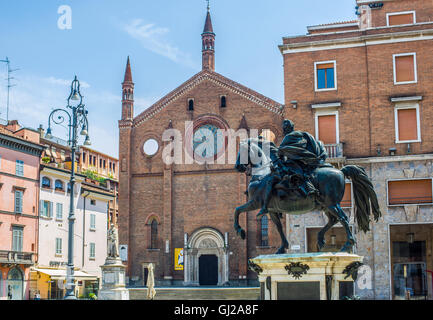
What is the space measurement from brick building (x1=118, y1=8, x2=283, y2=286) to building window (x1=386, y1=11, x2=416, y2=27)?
473 inches

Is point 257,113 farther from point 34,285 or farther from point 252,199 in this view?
point 252,199

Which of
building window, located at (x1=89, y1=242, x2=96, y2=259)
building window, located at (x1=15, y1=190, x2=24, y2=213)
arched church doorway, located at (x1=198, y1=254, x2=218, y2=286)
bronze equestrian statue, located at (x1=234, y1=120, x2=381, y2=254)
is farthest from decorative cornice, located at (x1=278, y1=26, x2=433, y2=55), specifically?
building window, located at (x1=89, y1=242, x2=96, y2=259)

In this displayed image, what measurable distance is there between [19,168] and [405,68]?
2629 centimetres

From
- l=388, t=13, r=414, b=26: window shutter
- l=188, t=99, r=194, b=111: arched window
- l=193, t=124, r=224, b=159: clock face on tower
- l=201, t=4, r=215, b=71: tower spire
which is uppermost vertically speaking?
l=201, t=4, r=215, b=71: tower spire

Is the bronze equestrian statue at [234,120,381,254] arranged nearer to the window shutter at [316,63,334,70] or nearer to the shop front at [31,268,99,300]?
the window shutter at [316,63,334,70]

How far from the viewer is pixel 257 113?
1809 inches

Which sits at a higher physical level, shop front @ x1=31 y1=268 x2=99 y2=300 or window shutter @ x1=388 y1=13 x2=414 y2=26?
window shutter @ x1=388 y1=13 x2=414 y2=26

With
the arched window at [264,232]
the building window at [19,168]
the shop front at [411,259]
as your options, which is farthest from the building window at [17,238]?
the shop front at [411,259]

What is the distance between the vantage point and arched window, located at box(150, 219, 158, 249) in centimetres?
4622

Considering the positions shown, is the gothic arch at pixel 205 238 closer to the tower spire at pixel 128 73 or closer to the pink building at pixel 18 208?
the pink building at pixel 18 208

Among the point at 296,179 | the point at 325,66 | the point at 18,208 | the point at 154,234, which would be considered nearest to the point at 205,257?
the point at 154,234

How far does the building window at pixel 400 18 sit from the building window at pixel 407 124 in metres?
5.32

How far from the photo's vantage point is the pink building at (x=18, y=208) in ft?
132
